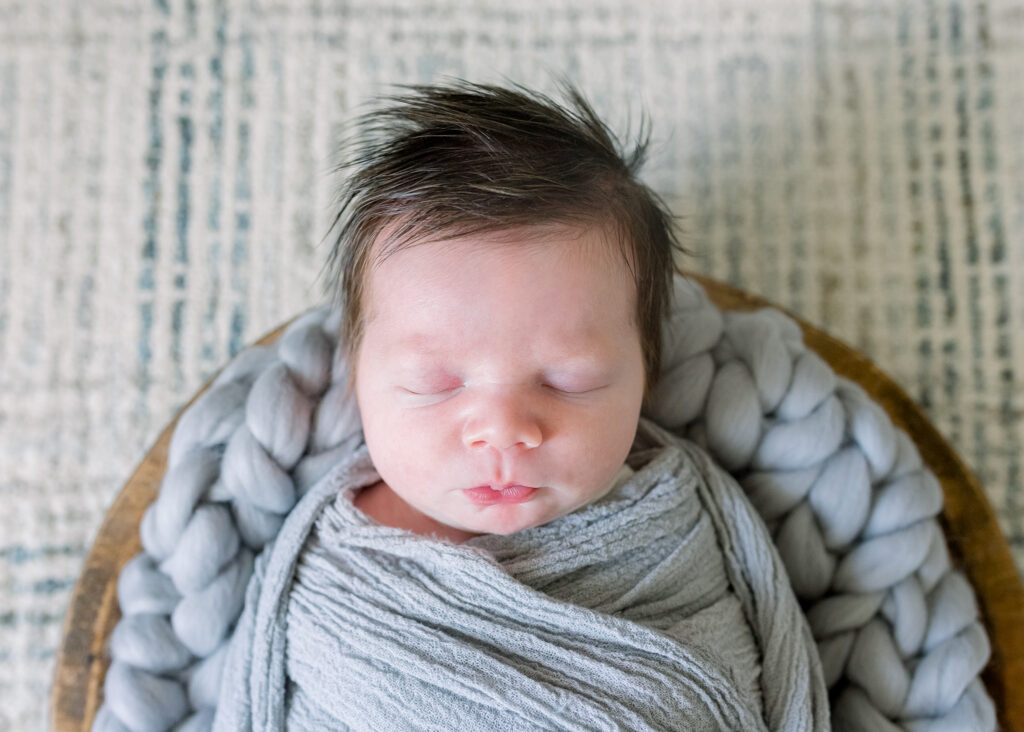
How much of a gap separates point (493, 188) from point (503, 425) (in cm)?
17

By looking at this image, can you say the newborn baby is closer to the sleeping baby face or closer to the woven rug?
the sleeping baby face

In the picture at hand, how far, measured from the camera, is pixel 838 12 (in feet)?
3.57

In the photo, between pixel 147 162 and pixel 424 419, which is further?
pixel 147 162

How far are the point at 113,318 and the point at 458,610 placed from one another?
60 cm

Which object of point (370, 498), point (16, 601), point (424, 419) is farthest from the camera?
point (16, 601)

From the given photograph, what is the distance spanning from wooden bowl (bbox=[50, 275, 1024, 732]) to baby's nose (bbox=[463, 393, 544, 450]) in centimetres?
33

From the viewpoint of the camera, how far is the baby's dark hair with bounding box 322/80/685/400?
0.65 m

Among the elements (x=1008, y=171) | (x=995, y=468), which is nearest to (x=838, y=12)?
(x=1008, y=171)

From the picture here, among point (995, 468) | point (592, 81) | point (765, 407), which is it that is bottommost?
point (995, 468)

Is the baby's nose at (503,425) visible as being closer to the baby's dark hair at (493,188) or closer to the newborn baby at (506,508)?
the newborn baby at (506,508)

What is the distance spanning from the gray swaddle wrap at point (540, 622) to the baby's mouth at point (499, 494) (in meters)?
0.04

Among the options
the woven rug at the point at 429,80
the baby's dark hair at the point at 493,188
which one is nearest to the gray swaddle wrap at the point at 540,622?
the baby's dark hair at the point at 493,188

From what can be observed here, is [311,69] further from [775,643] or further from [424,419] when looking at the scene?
[775,643]

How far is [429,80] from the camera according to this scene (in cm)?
108
